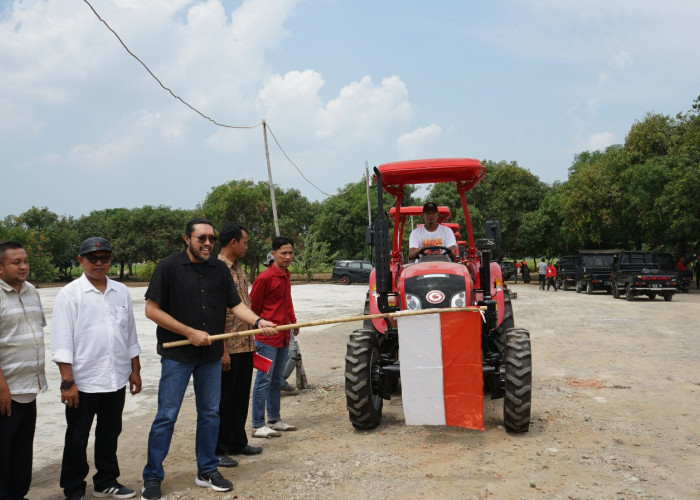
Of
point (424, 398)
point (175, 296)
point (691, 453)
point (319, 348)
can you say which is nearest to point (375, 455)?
point (424, 398)

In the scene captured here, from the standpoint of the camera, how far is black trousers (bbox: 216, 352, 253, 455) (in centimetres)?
516

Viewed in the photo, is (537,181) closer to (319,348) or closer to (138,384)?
(319,348)

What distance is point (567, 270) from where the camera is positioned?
29.2 meters

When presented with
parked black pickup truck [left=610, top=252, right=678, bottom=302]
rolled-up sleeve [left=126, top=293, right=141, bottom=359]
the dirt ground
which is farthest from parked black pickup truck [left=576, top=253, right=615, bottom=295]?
rolled-up sleeve [left=126, top=293, right=141, bottom=359]

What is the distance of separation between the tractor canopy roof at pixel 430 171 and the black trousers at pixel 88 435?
11.6 feet

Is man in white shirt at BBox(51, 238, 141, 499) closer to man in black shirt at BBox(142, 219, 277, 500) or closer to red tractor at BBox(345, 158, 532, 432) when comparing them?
man in black shirt at BBox(142, 219, 277, 500)

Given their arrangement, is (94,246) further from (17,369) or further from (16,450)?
(16,450)

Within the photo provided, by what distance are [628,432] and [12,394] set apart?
204 inches

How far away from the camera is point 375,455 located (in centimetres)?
510

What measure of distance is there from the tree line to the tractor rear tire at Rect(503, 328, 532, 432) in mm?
23125

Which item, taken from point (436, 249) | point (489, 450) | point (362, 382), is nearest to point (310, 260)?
point (436, 249)

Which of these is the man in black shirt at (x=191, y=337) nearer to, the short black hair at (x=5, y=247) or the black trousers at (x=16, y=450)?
the black trousers at (x=16, y=450)

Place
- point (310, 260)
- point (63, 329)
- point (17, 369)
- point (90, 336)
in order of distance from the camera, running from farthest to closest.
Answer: point (310, 260) < point (90, 336) < point (63, 329) < point (17, 369)

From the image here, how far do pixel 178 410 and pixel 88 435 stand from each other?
0.61 meters
